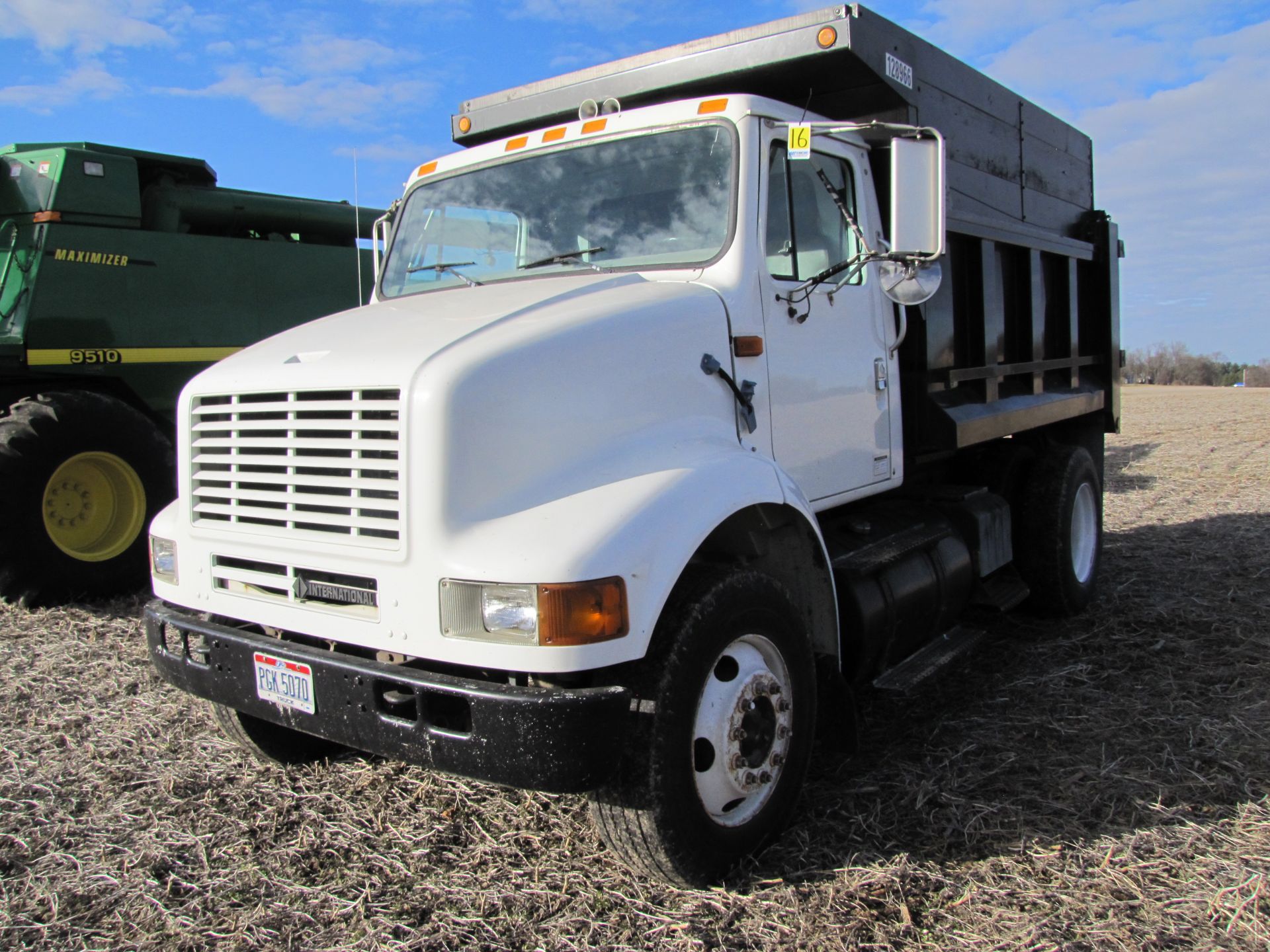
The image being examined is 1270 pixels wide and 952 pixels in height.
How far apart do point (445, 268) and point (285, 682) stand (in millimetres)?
1877

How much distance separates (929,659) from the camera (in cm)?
454

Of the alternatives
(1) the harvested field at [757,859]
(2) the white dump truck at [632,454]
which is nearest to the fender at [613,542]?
(2) the white dump truck at [632,454]

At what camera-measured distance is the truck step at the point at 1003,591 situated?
550 centimetres

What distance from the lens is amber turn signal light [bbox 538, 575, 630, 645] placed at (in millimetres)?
2504

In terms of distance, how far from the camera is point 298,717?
9.65ft

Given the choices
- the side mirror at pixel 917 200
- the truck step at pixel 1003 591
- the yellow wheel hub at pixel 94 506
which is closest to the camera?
the side mirror at pixel 917 200

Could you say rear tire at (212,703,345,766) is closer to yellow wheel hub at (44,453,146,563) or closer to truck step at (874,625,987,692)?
truck step at (874,625,987,692)

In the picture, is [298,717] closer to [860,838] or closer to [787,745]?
[787,745]

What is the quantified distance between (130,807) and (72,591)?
11.7 ft

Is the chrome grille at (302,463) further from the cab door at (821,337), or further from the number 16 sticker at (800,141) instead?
the number 16 sticker at (800,141)

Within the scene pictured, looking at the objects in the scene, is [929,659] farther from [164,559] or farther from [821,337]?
[164,559]

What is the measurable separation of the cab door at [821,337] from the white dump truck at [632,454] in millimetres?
20

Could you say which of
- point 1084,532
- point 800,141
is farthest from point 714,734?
point 1084,532

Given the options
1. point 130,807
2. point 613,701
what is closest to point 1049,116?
point 613,701
